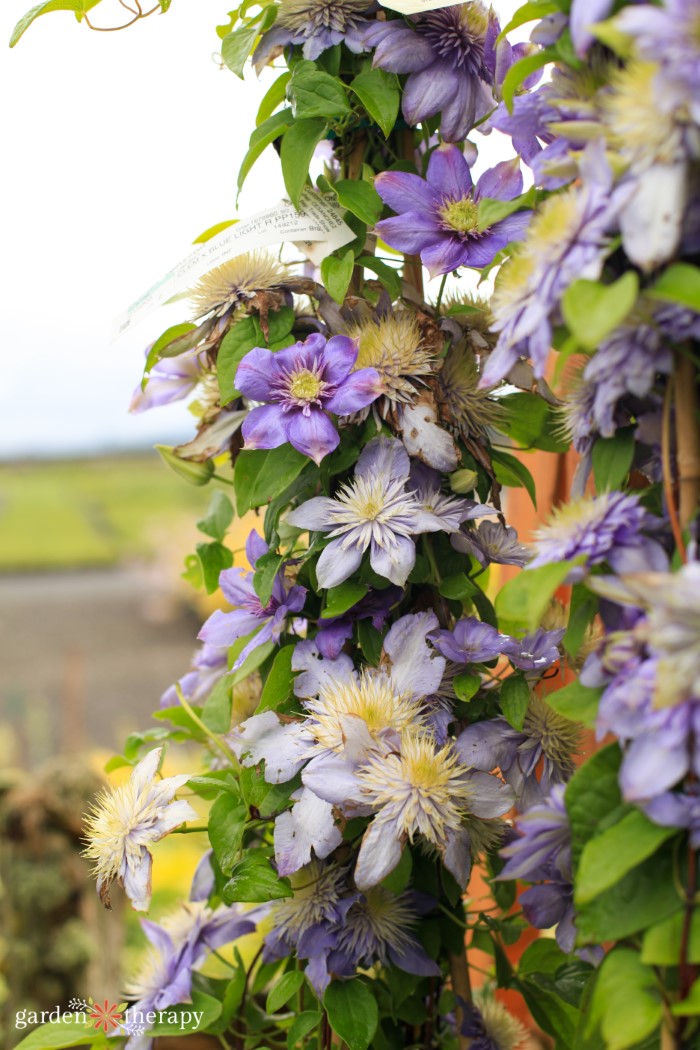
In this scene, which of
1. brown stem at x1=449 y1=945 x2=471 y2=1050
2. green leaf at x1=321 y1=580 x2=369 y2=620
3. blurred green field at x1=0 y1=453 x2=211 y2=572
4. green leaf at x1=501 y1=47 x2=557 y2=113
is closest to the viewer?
green leaf at x1=501 y1=47 x2=557 y2=113

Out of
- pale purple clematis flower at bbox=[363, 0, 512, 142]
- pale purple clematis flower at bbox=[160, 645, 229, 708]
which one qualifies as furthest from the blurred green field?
pale purple clematis flower at bbox=[363, 0, 512, 142]

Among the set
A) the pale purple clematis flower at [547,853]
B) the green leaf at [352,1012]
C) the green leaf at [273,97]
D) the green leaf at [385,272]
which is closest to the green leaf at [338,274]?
the green leaf at [385,272]

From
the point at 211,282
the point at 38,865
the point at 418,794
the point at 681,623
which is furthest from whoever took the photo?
the point at 38,865

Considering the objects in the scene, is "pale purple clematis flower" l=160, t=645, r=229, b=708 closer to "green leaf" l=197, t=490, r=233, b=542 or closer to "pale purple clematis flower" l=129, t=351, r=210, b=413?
"green leaf" l=197, t=490, r=233, b=542

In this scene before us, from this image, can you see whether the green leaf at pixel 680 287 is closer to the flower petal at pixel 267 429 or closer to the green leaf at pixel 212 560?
the flower petal at pixel 267 429

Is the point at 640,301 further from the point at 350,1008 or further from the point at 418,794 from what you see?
the point at 350,1008

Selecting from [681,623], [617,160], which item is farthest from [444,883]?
[617,160]

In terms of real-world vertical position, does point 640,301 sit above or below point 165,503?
above
